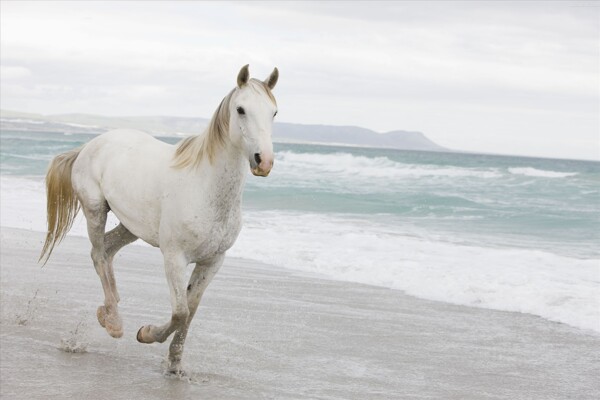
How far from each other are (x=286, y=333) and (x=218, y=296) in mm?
1457

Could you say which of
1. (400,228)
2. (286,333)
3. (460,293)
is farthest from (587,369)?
(400,228)

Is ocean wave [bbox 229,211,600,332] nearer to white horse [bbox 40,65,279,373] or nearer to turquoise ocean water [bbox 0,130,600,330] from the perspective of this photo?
turquoise ocean water [bbox 0,130,600,330]

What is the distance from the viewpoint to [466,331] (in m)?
6.95

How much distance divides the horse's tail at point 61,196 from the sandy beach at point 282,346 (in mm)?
673

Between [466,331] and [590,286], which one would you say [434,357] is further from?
[590,286]

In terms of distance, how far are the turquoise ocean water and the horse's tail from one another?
13.1 ft

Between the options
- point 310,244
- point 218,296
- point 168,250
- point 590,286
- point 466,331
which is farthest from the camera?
point 310,244

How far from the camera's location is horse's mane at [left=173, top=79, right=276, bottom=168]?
457 centimetres

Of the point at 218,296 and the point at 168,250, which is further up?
the point at 168,250

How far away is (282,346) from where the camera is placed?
5969 millimetres

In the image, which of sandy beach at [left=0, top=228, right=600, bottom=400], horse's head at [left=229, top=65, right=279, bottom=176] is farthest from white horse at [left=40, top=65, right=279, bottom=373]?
sandy beach at [left=0, top=228, right=600, bottom=400]

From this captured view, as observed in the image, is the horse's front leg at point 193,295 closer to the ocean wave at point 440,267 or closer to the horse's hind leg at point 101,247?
the horse's hind leg at point 101,247

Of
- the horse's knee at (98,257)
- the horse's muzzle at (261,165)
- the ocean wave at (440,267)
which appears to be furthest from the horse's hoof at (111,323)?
the ocean wave at (440,267)

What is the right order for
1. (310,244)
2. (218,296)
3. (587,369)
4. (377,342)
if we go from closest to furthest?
(587,369) → (377,342) → (218,296) → (310,244)
